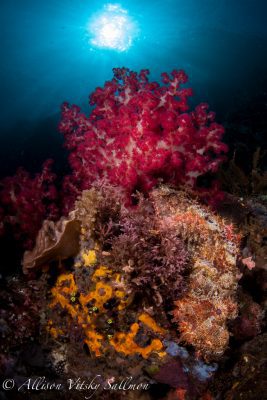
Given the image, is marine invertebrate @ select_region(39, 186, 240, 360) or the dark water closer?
marine invertebrate @ select_region(39, 186, 240, 360)

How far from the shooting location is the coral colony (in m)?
2.71


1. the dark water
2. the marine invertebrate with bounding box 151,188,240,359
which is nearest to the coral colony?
the marine invertebrate with bounding box 151,188,240,359

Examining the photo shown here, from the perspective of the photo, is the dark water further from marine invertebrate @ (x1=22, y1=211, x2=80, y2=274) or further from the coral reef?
the coral reef

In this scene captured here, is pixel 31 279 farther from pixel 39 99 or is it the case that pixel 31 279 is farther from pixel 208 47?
pixel 39 99

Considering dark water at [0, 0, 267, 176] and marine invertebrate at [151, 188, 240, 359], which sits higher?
dark water at [0, 0, 267, 176]

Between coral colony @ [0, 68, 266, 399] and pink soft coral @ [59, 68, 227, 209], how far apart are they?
16mm

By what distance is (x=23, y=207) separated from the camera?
3.72 meters

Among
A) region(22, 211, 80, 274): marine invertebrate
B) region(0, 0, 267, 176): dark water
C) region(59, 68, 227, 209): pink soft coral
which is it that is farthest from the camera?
region(0, 0, 267, 176): dark water

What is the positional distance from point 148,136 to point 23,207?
2.07m


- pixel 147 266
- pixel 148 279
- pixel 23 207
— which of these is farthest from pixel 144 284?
pixel 23 207

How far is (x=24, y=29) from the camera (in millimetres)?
58500

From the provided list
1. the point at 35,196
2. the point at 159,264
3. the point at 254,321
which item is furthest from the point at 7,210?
the point at 254,321

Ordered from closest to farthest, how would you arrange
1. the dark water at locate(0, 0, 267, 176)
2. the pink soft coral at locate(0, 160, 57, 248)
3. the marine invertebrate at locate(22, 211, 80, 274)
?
the marine invertebrate at locate(22, 211, 80, 274)
the pink soft coral at locate(0, 160, 57, 248)
the dark water at locate(0, 0, 267, 176)

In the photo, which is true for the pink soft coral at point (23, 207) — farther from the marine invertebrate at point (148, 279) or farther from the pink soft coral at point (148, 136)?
the marine invertebrate at point (148, 279)
